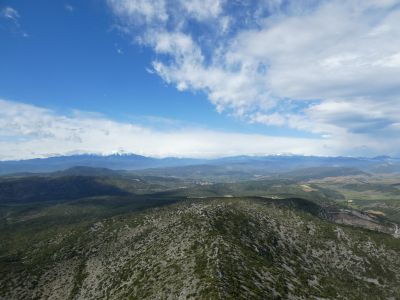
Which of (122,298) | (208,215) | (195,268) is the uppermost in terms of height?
(208,215)

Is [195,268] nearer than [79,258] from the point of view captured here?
Yes

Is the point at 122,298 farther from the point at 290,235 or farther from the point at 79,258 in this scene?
the point at 290,235

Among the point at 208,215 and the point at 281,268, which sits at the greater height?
the point at 208,215

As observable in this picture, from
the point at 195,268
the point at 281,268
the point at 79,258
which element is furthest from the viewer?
the point at 79,258

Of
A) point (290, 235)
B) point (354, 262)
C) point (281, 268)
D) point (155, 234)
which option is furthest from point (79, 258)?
point (354, 262)

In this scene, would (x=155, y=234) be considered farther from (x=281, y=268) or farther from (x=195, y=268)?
(x=281, y=268)

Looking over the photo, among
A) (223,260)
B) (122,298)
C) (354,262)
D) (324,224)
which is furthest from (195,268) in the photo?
(324,224)

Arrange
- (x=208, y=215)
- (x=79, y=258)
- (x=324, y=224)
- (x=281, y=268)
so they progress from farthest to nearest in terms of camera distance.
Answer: (x=324, y=224) → (x=208, y=215) → (x=79, y=258) → (x=281, y=268)
